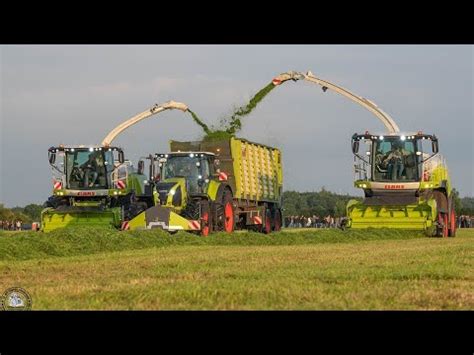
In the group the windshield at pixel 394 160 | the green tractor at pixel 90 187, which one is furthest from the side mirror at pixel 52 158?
the windshield at pixel 394 160

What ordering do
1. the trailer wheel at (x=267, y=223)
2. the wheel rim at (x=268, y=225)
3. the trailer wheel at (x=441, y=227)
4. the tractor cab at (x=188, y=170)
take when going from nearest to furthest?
the tractor cab at (x=188, y=170), the trailer wheel at (x=441, y=227), the trailer wheel at (x=267, y=223), the wheel rim at (x=268, y=225)

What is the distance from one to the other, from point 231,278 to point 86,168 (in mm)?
17444

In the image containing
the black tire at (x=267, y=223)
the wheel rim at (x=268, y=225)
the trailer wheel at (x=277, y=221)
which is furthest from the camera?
the trailer wheel at (x=277, y=221)

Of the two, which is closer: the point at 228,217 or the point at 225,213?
the point at 225,213

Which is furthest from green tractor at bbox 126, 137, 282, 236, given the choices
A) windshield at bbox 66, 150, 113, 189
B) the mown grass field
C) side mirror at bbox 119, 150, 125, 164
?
the mown grass field

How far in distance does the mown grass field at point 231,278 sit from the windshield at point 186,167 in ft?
22.3

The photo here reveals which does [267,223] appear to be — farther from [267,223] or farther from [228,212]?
[228,212]

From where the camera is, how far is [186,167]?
27.3 m

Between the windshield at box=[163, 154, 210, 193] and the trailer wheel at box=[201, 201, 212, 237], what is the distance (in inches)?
35.7

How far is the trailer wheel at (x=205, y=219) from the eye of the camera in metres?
26.5

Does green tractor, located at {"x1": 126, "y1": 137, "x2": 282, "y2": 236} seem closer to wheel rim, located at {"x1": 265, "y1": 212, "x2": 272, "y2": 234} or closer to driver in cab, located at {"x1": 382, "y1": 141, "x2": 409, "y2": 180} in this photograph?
wheel rim, located at {"x1": 265, "y1": 212, "x2": 272, "y2": 234}

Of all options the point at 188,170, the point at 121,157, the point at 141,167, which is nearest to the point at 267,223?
the point at 188,170

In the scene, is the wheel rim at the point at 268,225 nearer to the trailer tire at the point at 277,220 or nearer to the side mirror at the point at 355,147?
the trailer tire at the point at 277,220
